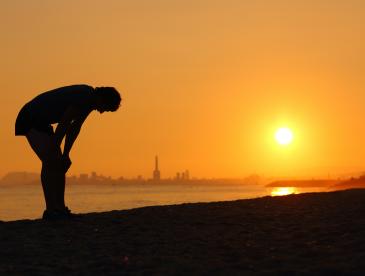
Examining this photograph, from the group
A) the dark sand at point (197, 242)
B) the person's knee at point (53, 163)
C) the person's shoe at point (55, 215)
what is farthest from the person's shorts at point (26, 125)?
the dark sand at point (197, 242)

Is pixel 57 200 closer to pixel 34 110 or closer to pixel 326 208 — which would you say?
pixel 34 110

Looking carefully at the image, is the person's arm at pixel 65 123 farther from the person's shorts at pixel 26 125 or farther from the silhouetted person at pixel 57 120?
the person's shorts at pixel 26 125

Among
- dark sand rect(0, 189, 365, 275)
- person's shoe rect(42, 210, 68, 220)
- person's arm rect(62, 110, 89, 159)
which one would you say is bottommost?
dark sand rect(0, 189, 365, 275)

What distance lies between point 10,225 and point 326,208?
4598 millimetres

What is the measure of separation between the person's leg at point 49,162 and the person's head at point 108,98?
0.85 metres

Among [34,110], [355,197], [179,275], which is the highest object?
[34,110]

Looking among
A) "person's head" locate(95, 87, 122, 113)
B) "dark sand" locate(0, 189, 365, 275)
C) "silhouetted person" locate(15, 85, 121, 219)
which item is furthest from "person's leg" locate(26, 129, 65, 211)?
"person's head" locate(95, 87, 122, 113)

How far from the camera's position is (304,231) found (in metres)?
7.46

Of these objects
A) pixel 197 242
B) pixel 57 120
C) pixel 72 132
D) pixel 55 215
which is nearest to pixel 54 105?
pixel 57 120

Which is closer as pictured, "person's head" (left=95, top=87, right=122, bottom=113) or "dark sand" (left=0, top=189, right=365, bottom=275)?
"dark sand" (left=0, top=189, right=365, bottom=275)

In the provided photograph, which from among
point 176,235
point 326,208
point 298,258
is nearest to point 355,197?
point 326,208

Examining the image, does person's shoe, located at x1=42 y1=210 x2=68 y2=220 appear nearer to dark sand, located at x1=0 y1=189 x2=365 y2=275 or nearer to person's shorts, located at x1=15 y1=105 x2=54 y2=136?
dark sand, located at x1=0 y1=189 x2=365 y2=275

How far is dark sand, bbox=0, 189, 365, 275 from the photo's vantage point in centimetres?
587

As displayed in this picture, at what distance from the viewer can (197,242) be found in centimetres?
711
